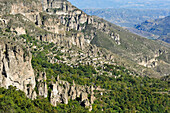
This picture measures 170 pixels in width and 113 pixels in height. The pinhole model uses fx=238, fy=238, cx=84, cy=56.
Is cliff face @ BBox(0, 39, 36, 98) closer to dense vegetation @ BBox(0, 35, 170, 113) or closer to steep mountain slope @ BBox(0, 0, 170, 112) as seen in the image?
steep mountain slope @ BBox(0, 0, 170, 112)

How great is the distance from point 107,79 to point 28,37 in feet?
170

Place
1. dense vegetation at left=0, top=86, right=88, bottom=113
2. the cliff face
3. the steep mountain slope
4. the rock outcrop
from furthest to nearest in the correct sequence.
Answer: the rock outcrop
the steep mountain slope
the cliff face
dense vegetation at left=0, top=86, right=88, bottom=113

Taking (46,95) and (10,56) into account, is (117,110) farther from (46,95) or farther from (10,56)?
(10,56)

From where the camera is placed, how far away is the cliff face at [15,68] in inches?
2500

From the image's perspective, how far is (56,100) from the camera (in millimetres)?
73375

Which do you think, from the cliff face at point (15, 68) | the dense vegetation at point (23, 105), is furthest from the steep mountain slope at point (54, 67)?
the dense vegetation at point (23, 105)

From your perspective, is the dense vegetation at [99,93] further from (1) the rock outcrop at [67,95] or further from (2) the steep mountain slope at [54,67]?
(1) the rock outcrop at [67,95]

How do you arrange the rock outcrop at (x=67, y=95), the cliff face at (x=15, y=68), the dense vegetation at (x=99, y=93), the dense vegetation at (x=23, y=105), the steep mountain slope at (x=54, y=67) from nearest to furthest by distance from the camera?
the dense vegetation at (x=23, y=105) → the dense vegetation at (x=99, y=93) → the cliff face at (x=15, y=68) → the steep mountain slope at (x=54, y=67) → the rock outcrop at (x=67, y=95)

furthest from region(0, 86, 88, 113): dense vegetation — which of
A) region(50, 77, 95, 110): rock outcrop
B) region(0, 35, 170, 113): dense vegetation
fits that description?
region(50, 77, 95, 110): rock outcrop

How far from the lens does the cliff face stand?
2500 inches

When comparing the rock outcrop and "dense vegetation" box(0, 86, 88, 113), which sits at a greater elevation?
"dense vegetation" box(0, 86, 88, 113)

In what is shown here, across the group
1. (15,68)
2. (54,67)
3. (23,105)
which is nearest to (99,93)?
(54,67)

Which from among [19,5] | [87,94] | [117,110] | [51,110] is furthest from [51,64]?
[19,5]

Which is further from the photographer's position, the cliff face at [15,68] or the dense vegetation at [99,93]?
the cliff face at [15,68]
